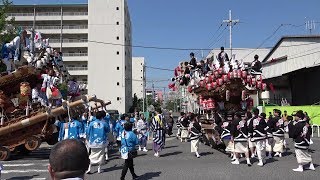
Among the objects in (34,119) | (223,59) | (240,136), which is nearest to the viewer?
(240,136)

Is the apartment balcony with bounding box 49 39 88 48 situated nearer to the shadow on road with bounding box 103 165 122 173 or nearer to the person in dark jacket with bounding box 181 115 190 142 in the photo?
the person in dark jacket with bounding box 181 115 190 142

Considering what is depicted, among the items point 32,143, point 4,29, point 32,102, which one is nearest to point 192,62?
point 32,102

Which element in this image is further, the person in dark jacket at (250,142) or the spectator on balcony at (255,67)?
the spectator on balcony at (255,67)

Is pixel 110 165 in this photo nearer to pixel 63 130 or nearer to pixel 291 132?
pixel 63 130

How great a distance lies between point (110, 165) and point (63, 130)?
7.93 ft

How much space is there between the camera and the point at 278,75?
118 ft

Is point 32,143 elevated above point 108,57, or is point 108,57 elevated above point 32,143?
point 108,57

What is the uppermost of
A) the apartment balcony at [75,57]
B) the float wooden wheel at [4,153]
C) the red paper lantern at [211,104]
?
the apartment balcony at [75,57]

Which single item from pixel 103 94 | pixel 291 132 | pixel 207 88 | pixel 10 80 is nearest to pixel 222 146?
pixel 207 88

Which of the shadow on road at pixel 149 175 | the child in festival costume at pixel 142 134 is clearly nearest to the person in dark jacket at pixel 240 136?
the shadow on road at pixel 149 175

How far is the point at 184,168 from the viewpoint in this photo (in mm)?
12391

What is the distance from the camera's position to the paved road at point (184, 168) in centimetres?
1111

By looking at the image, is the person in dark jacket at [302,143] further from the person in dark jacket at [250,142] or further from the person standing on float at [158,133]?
the person standing on float at [158,133]

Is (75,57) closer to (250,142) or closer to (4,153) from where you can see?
(4,153)
